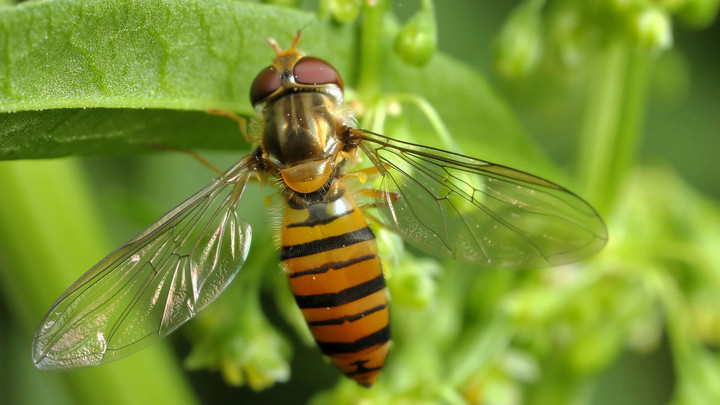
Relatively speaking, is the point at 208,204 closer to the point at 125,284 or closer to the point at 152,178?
the point at 125,284

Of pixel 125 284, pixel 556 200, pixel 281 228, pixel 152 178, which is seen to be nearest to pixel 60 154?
pixel 125 284

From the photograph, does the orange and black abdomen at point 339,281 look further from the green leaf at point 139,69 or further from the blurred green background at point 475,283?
the green leaf at point 139,69

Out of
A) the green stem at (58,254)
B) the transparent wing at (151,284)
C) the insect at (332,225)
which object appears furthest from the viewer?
the green stem at (58,254)

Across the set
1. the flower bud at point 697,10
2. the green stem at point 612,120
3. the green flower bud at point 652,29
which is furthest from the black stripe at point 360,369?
the flower bud at point 697,10

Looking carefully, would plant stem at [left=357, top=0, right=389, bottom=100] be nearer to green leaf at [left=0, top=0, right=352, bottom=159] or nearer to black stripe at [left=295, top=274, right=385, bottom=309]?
green leaf at [left=0, top=0, right=352, bottom=159]

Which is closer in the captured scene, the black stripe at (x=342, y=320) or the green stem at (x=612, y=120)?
the black stripe at (x=342, y=320)

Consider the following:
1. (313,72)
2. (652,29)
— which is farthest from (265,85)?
(652,29)

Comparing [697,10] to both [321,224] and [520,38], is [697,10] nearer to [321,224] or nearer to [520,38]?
[520,38]
